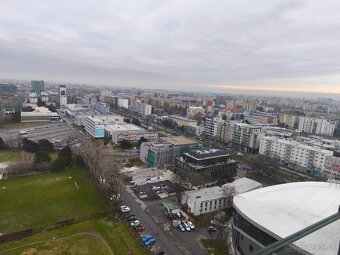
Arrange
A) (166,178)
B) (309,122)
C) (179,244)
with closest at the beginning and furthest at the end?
(179,244) < (166,178) < (309,122)

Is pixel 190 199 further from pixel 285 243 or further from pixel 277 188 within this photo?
pixel 285 243

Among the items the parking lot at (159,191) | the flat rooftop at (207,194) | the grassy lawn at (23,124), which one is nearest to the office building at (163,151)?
the parking lot at (159,191)


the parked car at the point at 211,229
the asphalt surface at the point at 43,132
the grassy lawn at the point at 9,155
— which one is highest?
the asphalt surface at the point at 43,132

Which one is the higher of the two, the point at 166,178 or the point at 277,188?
the point at 277,188

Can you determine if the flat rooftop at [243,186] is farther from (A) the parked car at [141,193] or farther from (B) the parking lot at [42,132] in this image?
(B) the parking lot at [42,132]

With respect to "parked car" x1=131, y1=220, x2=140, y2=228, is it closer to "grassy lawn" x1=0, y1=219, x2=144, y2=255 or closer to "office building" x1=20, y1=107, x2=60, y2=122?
"grassy lawn" x1=0, y1=219, x2=144, y2=255

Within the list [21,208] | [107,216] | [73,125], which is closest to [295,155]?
[107,216]

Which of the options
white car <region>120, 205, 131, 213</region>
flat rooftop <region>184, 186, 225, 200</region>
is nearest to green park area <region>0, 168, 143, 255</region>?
white car <region>120, 205, 131, 213</region>

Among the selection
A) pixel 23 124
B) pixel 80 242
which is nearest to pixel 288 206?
pixel 80 242
